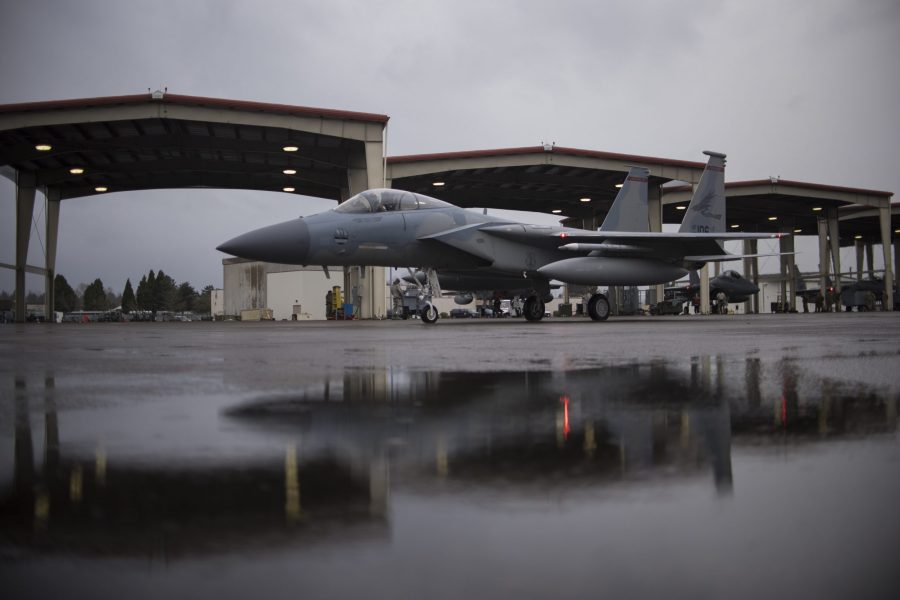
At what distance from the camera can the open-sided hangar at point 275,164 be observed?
1775 cm

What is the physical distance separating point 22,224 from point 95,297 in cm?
8976

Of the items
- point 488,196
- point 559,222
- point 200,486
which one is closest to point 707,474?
point 200,486

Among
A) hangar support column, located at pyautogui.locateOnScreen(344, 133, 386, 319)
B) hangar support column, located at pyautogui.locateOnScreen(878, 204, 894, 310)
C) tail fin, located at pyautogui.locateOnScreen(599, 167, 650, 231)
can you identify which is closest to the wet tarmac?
hangar support column, located at pyautogui.locateOnScreen(344, 133, 386, 319)

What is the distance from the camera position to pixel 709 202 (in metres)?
17.5

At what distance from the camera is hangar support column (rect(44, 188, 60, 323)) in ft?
80.8

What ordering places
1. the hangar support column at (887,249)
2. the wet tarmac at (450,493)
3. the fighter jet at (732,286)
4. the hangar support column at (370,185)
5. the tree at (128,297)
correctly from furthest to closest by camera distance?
the tree at (128,297) → the fighter jet at (732,286) → the hangar support column at (887,249) → the hangar support column at (370,185) → the wet tarmac at (450,493)

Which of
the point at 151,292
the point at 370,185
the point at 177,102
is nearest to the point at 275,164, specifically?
the point at 177,102

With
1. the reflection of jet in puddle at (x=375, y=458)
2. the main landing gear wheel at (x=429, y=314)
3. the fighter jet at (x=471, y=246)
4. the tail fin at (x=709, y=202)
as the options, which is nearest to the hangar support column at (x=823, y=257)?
the tail fin at (x=709, y=202)

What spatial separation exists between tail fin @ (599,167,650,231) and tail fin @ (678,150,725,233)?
1.32 meters

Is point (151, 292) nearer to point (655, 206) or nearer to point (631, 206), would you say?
point (655, 206)

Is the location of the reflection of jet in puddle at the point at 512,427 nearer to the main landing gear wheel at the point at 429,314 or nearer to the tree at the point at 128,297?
the main landing gear wheel at the point at 429,314

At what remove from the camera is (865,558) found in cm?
98

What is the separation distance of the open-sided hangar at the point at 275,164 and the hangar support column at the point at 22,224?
0.12ft

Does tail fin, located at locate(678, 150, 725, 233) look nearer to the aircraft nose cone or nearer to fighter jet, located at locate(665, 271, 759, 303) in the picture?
the aircraft nose cone
